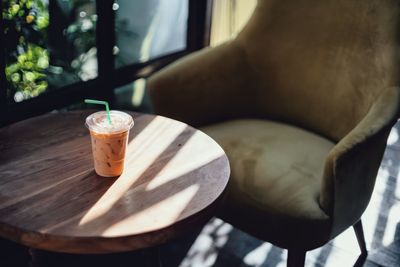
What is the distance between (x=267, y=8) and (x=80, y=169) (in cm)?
107

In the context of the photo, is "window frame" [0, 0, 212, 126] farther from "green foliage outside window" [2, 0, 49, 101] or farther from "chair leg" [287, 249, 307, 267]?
"chair leg" [287, 249, 307, 267]

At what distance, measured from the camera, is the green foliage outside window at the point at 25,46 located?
1765 mm

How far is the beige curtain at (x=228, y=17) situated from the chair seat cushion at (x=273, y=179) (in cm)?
100

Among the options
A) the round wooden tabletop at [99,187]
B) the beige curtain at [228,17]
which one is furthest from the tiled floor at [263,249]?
the beige curtain at [228,17]

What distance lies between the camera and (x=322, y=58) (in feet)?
6.04

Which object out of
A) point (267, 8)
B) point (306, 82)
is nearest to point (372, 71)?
point (306, 82)

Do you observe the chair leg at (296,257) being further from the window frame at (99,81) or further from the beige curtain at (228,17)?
the beige curtain at (228,17)

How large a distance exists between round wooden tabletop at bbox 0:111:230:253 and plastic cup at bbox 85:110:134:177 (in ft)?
0.09

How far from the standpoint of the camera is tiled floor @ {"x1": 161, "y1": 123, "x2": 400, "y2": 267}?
1.88 metres

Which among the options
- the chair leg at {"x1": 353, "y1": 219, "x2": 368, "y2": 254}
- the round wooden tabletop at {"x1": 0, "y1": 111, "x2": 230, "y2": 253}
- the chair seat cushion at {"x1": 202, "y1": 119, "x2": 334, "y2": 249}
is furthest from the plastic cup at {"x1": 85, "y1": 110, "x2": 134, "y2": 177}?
the chair leg at {"x1": 353, "y1": 219, "x2": 368, "y2": 254}

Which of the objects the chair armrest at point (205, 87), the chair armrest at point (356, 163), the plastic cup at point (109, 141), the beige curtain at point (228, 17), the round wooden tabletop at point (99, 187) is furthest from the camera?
the beige curtain at point (228, 17)

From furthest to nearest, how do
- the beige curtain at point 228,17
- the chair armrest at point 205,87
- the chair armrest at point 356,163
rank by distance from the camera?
the beige curtain at point 228,17 < the chair armrest at point 205,87 < the chair armrest at point 356,163

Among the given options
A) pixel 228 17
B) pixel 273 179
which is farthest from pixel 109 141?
pixel 228 17

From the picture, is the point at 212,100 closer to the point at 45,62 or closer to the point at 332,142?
the point at 332,142
